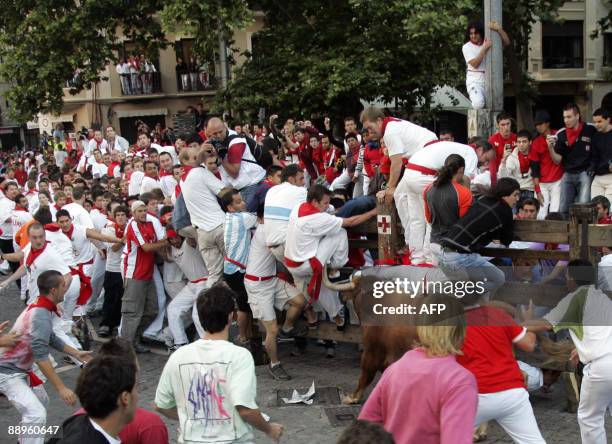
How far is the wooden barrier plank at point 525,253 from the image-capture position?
24.6ft

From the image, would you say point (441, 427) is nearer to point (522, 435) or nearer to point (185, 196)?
point (522, 435)

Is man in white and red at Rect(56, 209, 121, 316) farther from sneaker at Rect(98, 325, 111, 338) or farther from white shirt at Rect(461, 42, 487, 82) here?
white shirt at Rect(461, 42, 487, 82)

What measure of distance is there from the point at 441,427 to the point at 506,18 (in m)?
18.0

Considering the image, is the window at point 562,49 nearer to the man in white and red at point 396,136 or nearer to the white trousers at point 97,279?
the white trousers at point 97,279

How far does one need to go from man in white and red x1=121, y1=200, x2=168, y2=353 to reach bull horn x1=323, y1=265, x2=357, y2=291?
247 centimetres

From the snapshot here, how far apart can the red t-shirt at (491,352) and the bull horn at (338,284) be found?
3177mm

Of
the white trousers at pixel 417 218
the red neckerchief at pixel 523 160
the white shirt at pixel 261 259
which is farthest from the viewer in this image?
the red neckerchief at pixel 523 160

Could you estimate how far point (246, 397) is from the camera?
4.61m

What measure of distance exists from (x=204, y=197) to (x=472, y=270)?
344 centimetres

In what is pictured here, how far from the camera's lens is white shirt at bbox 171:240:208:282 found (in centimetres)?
1008

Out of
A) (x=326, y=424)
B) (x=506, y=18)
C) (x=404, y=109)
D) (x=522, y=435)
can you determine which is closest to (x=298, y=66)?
(x=404, y=109)

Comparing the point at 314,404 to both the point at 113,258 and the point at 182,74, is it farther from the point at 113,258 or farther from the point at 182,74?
the point at 182,74

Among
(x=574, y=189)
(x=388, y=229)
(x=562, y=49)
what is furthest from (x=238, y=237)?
(x=562, y=49)

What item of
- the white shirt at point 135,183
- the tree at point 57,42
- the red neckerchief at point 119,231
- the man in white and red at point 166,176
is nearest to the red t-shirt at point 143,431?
the red neckerchief at point 119,231
